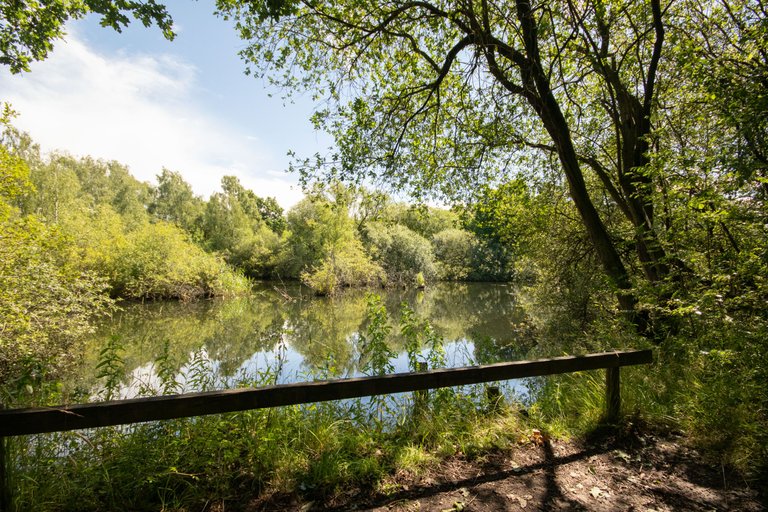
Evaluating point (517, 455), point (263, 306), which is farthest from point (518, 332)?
point (263, 306)

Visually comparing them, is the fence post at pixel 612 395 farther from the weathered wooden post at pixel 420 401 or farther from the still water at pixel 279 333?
the still water at pixel 279 333

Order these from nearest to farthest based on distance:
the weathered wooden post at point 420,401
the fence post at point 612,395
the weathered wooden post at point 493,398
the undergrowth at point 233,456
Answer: the undergrowth at point 233,456
the fence post at point 612,395
the weathered wooden post at point 420,401
the weathered wooden post at point 493,398

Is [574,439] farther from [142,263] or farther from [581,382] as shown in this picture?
[142,263]

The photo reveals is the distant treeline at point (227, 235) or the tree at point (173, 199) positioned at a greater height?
the tree at point (173, 199)

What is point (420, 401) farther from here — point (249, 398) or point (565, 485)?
point (249, 398)

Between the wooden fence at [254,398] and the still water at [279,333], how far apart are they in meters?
1.71

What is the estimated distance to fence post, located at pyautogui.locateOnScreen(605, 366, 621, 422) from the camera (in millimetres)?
3941

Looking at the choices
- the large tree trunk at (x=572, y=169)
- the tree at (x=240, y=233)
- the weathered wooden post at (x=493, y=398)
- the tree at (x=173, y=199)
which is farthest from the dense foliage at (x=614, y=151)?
the tree at (x=173, y=199)

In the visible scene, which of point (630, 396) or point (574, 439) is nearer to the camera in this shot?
point (574, 439)

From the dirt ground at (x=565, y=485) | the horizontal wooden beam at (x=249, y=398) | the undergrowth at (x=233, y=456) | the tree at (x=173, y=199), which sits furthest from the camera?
the tree at (x=173, y=199)

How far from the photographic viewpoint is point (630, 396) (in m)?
4.14

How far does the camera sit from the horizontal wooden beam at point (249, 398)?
7.06 ft

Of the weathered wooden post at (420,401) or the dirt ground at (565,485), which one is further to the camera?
the weathered wooden post at (420,401)

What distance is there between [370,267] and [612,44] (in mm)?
28389
